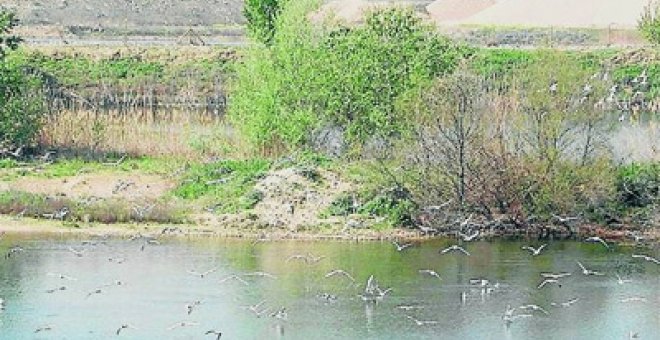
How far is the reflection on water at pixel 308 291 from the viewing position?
73.4 feet

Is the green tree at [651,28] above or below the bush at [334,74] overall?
below

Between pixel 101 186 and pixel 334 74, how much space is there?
231 inches

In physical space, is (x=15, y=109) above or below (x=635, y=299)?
above

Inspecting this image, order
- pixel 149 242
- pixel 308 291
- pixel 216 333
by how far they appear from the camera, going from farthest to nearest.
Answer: pixel 149 242 → pixel 308 291 → pixel 216 333

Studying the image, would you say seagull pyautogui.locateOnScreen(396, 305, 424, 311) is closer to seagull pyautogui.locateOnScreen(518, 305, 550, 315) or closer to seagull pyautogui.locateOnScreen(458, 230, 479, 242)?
seagull pyautogui.locateOnScreen(518, 305, 550, 315)

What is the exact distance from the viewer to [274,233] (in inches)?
1182

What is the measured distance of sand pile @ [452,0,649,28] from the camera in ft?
232

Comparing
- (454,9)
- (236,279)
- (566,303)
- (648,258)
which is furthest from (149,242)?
(454,9)

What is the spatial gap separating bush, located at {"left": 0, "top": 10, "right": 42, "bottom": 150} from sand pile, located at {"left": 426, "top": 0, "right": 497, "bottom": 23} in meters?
40.2

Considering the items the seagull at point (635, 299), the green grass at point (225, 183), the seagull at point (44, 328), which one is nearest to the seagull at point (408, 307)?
the seagull at point (635, 299)

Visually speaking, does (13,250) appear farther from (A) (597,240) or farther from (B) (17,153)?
(A) (597,240)

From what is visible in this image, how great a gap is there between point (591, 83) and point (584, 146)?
4.28 ft

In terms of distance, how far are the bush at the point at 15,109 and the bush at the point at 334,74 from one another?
4.91 meters

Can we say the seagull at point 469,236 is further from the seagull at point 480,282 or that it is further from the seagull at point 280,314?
the seagull at point 280,314
